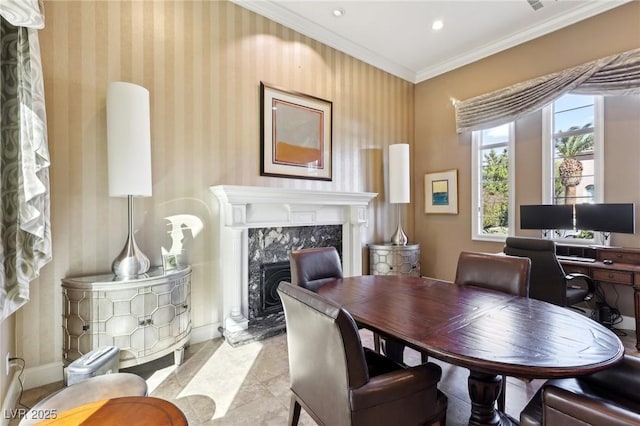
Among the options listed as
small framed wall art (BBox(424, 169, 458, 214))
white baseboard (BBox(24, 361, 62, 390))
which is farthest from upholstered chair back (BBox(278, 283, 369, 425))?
small framed wall art (BBox(424, 169, 458, 214))

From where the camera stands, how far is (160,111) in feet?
8.93

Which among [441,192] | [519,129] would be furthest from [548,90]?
[441,192]

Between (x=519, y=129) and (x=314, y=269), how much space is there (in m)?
3.47

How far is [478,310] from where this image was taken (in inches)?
63.6

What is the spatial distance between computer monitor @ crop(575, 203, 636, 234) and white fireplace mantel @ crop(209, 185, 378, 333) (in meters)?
2.52

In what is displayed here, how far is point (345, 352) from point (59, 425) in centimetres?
103

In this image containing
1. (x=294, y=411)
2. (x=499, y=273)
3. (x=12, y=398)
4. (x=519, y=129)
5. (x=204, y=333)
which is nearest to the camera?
(x=294, y=411)

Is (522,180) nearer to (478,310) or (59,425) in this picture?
(478,310)

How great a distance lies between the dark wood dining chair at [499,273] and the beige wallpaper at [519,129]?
7.16 ft

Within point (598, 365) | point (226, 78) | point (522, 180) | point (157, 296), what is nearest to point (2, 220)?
point (157, 296)

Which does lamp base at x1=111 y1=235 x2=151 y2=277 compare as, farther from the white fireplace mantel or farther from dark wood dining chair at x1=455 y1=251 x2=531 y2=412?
dark wood dining chair at x1=455 y1=251 x2=531 y2=412

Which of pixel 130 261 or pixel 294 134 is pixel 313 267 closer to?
pixel 130 261

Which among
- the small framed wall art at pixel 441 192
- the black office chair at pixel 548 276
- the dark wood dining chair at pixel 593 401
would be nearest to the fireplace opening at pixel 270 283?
the black office chair at pixel 548 276

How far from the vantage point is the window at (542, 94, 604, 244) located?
10.8 ft
